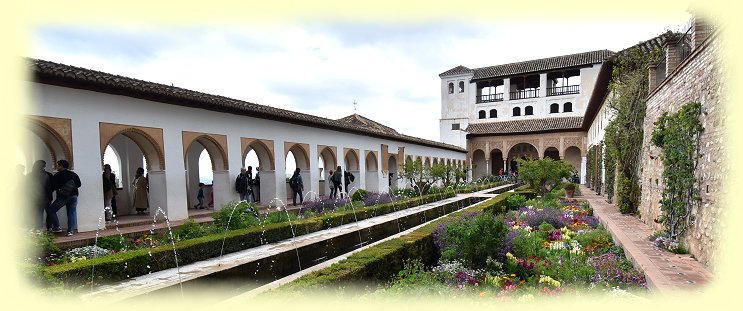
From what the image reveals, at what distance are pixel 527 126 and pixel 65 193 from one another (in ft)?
119

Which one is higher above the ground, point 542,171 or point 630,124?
point 630,124

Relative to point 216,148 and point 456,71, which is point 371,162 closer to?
point 216,148

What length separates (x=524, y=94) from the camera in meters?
40.9

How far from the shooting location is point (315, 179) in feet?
57.7

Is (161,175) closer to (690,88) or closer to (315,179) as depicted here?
(315,179)

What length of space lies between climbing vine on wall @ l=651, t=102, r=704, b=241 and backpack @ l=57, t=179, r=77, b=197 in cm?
1088

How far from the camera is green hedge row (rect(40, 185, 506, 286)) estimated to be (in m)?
5.57

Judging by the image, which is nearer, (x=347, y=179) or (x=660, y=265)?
(x=660, y=265)

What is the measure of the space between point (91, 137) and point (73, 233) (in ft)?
6.93

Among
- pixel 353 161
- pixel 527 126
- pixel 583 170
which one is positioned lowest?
pixel 583 170

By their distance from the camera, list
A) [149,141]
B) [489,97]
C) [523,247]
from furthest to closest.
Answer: [489,97] < [149,141] < [523,247]

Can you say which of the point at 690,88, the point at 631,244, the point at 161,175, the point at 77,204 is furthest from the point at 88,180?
the point at 690,88

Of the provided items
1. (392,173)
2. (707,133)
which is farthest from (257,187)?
(707,133)

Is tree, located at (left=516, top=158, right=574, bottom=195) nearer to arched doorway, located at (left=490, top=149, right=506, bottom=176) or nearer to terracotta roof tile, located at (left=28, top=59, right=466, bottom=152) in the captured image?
terracotta roof tile, located at (left=28, top=59, right=466, bottom=152)
